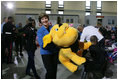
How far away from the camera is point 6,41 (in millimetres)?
4137

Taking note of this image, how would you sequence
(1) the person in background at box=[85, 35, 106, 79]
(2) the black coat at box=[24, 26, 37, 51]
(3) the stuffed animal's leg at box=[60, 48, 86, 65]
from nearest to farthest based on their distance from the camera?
(3) the stuffed animal's leg at box=[60, 48, 86, 65]
(1) the person in background at box=[85, 35, 106, 79]
(2) the black coat at box=[24, 26, 37, 51]

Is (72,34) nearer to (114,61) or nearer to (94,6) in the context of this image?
(114,61)

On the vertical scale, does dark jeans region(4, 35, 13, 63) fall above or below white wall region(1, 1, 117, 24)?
below

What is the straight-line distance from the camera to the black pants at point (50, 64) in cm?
210

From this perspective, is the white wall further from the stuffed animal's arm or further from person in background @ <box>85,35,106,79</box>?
the stuffed animal's arm

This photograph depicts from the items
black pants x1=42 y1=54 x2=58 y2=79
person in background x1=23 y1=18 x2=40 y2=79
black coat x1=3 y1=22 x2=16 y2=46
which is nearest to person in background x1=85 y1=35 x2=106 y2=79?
black pants x1=42 y1=54 x2=58 y2=79

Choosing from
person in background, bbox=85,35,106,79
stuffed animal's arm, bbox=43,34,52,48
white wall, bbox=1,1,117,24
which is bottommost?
person in background, bbox=85,35,106,79

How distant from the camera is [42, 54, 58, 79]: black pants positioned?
2097 millimetres

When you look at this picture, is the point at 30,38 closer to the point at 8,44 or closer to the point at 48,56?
the point at 48,56

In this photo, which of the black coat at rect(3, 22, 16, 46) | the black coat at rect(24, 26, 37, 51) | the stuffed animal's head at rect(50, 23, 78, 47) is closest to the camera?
the stuffed animal's head at rect(50, 23, 78, 47)

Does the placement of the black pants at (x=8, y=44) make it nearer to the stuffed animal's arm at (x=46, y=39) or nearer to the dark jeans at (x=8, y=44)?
the dark jeans at (x=8, y=44)

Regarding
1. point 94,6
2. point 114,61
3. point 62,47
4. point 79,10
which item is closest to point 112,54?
point 114,61

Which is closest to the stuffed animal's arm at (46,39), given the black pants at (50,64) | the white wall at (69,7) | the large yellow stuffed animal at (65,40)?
the large yellow stuffed animal at (65,40)

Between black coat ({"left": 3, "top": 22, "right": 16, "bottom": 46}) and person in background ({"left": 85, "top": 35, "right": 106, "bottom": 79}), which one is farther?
black coat ({"left": 3, "top": 22, "right": 16, "bottom": 46})
